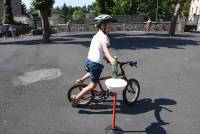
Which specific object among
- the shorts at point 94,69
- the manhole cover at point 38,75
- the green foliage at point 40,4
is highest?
the green foliage at point 40,4

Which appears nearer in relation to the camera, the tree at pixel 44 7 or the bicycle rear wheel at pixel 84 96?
the bicycle rear wheel at pixel 84 96

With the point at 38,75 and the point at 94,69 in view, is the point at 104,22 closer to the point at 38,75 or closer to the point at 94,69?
the point at 94,69

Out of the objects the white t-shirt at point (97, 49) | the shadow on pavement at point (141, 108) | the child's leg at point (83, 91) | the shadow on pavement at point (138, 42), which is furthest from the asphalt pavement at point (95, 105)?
the shadow on pavement at point (138, 42)

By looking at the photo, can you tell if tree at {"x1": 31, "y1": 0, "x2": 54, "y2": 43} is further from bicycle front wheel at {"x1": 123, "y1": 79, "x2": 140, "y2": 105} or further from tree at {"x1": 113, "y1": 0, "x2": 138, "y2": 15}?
tree at {"x1": 113, "y1": 0, "x2": 138, "y2": 15}

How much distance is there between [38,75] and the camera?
1082 centimetres

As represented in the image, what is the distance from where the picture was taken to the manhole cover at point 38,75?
33.0ft

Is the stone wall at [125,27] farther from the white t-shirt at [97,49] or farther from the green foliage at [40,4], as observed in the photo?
the white t-shirt at [97,49]

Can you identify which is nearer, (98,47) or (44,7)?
(98,47)

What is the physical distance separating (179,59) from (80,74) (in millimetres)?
5521

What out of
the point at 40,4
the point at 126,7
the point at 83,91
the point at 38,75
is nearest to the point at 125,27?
the point at 40,4

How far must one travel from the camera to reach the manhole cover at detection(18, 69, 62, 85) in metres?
10.1

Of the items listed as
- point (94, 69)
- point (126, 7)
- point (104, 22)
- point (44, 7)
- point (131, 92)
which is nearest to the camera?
point (104, 22)

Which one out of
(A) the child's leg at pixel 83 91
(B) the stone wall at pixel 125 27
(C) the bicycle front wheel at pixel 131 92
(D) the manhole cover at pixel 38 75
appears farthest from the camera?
(B) the stone wall at pixel 125 27

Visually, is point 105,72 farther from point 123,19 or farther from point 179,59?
point 123,19
